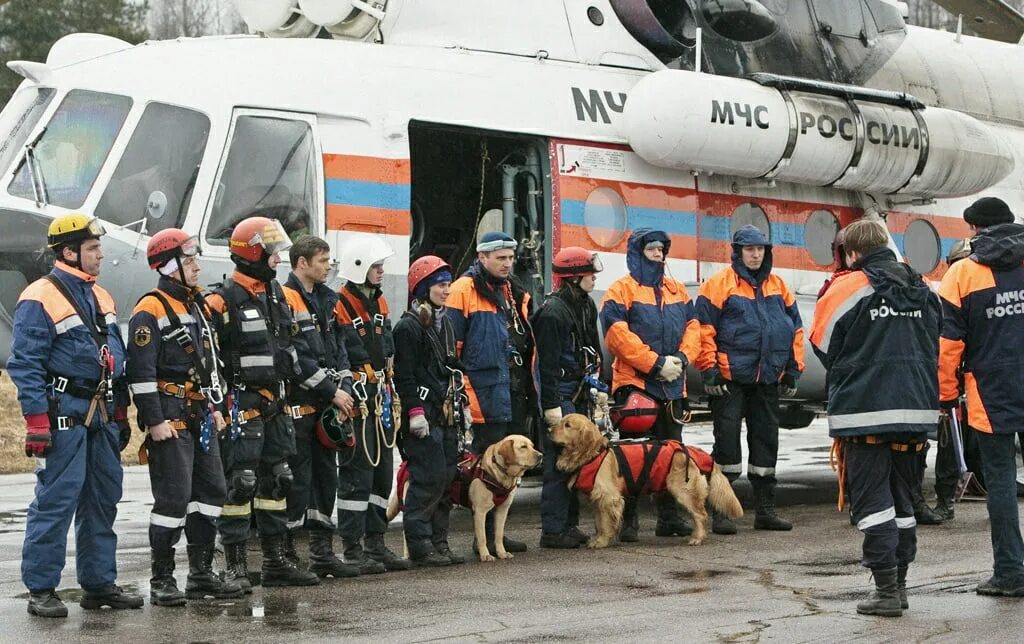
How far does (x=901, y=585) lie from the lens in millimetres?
6957

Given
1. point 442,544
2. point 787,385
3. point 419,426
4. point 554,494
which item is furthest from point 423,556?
point 787,385

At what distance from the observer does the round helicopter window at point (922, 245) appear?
1245cm

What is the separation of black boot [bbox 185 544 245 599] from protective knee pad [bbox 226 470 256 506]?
26 centimetres

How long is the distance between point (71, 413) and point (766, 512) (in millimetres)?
4804

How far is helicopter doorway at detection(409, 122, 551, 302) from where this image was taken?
35.0 ft

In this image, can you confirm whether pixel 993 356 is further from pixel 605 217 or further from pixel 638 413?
pixel 605 217

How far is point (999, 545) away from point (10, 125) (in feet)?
21.9

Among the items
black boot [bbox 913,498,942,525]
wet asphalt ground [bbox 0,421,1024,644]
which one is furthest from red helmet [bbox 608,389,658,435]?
black boot [bbox 913,498,942,525]

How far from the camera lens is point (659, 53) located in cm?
1156

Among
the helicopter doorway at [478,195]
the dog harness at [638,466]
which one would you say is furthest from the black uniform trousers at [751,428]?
the helicopter doorway at [478,195]

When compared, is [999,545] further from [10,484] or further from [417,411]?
[10,484]

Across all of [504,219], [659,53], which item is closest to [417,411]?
[504,219]

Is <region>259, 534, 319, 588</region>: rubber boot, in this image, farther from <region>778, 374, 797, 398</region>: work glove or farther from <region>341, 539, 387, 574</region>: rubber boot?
<region>778, 374, 797, 398</region>: work glove

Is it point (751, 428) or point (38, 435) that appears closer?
point (38, 435)
